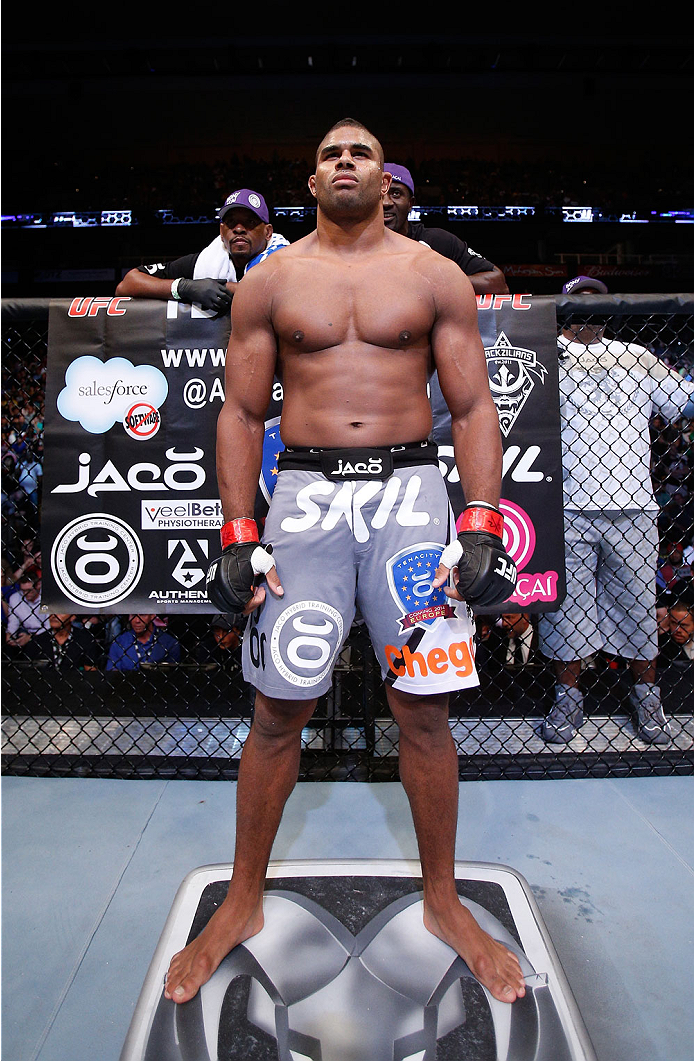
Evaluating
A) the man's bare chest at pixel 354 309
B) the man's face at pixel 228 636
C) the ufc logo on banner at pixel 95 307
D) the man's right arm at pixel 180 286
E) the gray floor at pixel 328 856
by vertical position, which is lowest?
the gray floor at pixel 328 856

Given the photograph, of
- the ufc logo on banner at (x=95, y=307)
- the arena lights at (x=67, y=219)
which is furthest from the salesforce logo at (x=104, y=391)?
the arena lights at (x=67, y=219)

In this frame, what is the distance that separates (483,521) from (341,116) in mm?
10187

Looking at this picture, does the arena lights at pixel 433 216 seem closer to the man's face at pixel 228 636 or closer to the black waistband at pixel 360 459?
the man's face at pixel 228 636

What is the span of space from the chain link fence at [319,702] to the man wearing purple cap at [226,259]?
0.36m

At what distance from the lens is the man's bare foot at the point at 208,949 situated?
1.30 m

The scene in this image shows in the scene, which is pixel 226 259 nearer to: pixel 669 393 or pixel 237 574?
pixel 237 574

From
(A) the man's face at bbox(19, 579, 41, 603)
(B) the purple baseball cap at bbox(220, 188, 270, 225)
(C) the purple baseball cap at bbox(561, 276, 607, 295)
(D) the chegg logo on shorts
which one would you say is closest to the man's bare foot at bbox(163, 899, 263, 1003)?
(D) the chegg logo on shorts

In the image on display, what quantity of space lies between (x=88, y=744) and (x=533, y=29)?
31.8 feet

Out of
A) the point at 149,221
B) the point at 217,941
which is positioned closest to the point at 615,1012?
the point at 217,941

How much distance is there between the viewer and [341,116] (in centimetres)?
960

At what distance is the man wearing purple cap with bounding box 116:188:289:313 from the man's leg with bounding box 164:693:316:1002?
54.1 inches

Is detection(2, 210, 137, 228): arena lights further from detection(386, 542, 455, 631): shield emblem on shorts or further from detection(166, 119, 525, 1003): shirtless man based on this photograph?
detection(386, 542, 455, 631): shield emblem on shorts

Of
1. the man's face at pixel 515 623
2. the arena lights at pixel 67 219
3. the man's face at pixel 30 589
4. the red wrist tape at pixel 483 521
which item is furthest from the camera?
the arena lights at pixel 67 219

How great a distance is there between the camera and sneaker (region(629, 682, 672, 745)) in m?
2.54
